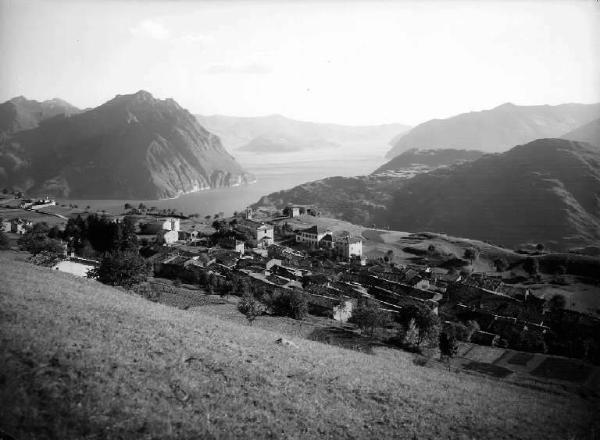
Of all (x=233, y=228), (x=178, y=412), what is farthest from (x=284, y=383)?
(x=233, y=228)

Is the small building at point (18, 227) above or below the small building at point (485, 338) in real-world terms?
above

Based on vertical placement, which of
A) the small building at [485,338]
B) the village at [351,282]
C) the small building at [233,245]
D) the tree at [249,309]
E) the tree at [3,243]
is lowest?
the small building at [485,338]

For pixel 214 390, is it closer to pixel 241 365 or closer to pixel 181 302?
pixel 241 365

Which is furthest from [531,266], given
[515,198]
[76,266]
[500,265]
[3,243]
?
[3,243]

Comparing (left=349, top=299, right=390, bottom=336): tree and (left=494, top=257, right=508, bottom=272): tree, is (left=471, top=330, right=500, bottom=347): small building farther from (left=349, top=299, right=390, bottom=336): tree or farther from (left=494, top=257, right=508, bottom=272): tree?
(left=494, top=257, right=508, bottom=272): tree

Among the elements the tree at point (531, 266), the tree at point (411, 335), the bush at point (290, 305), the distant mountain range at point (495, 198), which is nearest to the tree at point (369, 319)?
the tree at point (411, 335)

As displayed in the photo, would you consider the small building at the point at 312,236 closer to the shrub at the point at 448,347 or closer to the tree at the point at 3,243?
the tree at the point at 3,243

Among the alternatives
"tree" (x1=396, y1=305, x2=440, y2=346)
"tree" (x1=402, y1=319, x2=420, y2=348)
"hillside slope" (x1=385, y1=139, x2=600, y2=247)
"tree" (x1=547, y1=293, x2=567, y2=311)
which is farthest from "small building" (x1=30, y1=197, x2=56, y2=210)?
"tree" (x1=547, y1=293, x2=567, y2=311)
